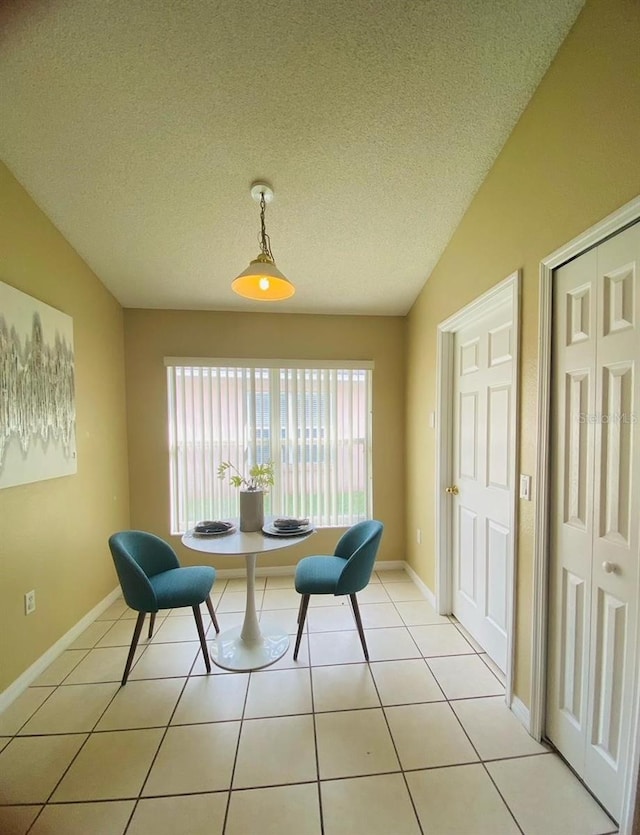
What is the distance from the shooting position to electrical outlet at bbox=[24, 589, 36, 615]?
1.86m

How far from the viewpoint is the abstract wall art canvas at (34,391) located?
5.72 feet

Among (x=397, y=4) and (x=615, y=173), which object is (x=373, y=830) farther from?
(x=397, y=4)

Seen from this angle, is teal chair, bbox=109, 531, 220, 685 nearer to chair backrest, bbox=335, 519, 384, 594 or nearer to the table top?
the table top

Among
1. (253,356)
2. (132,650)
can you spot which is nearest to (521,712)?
(132,650)

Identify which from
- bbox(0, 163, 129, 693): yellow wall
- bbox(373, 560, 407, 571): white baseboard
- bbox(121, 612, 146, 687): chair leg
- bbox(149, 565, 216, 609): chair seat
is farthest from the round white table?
bbox(373, 560, 407, 571): white baseboard

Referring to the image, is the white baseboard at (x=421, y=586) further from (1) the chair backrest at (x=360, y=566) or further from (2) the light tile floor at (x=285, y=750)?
(1) the chair backrest at (x=360, y=566)

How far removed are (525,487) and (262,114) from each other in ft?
7.03

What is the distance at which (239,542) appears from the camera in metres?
1.99

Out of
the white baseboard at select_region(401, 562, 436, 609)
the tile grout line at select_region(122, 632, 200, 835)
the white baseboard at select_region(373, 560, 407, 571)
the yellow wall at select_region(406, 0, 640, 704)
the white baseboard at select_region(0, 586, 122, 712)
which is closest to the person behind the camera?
the yellow wall at select_region(406, 0, 640, 704)

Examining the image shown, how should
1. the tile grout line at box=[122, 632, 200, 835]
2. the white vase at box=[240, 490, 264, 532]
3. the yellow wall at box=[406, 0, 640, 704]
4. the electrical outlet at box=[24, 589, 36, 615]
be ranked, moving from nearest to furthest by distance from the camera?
the yellow wall at box=[406, 0, 640, 704] → the tile grout line at box=[122, 632, 200, 835] → the electrical outlet at box=[24, 589, 36, 615] → the white vase at box=[240, 490, 264, 532]

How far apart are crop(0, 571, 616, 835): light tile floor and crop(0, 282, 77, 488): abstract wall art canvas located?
3.99 feet

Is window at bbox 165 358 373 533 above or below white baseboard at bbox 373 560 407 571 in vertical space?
above

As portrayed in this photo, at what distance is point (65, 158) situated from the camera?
1730mm

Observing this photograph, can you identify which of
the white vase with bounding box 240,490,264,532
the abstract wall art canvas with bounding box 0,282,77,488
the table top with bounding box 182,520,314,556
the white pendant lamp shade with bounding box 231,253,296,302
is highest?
the white pendant lamp shade with bounding box 231,253,296,302
